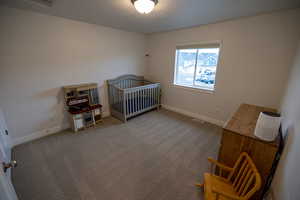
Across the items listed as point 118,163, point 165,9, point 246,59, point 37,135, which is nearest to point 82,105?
point 37,135

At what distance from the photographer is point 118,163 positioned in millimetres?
1949

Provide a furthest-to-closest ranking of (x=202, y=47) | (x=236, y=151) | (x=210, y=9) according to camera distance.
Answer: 1. (x=202, y=47)
2. (x=210, y=9)
3. (x=236, y=151)

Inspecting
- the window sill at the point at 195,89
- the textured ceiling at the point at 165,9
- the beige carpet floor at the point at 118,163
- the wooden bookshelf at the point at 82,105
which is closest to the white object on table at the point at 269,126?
the beige carpet floor at the point at 118,163

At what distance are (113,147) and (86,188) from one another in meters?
0.78

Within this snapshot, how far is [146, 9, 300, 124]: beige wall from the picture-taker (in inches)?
83.6

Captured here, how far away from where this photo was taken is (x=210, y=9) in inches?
80.4

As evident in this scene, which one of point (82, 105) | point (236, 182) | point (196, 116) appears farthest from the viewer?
point (196, 116)

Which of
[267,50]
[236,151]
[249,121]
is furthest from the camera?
[267,50]

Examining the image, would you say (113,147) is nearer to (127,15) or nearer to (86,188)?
(86,188)

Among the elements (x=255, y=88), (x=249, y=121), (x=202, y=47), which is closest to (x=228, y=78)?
(x=255, y=88)

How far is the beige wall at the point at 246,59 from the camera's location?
212 centimetres

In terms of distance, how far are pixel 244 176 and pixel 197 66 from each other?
2672 mm

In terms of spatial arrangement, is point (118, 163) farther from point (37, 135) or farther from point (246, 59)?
point (246, 59)

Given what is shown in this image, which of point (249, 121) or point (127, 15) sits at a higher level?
point (127, 15)
